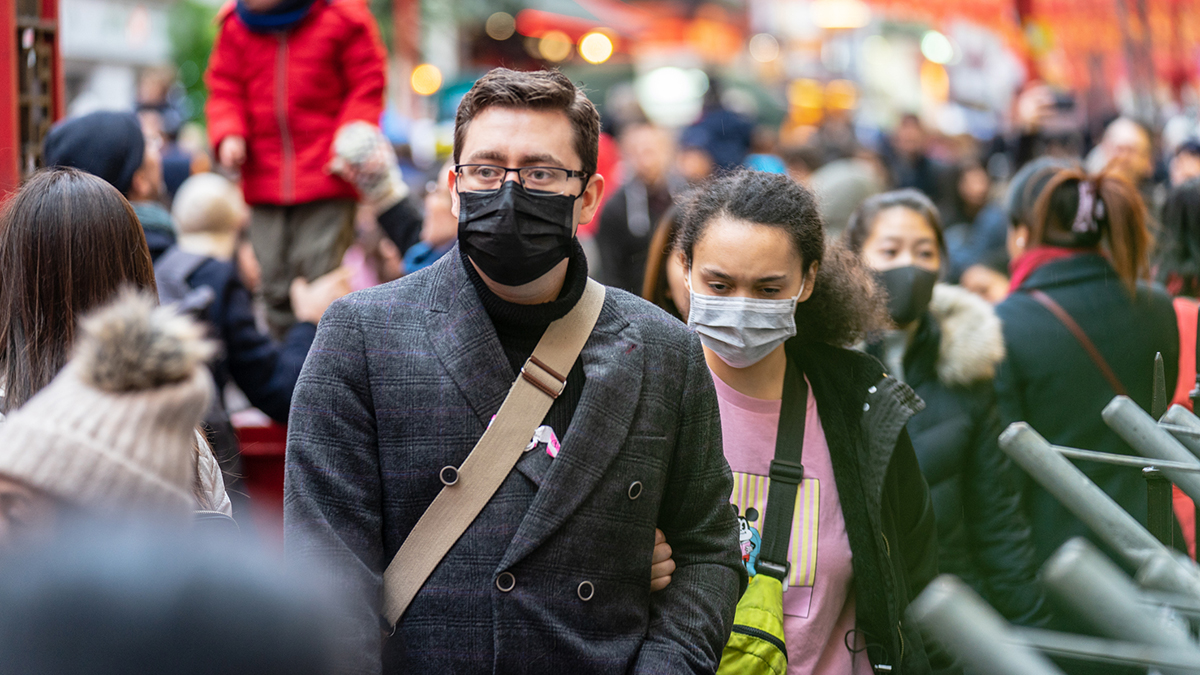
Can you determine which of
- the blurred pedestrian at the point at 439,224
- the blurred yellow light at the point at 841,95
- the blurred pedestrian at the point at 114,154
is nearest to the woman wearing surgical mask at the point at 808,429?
the blurred pedestrian at the point at 439,224

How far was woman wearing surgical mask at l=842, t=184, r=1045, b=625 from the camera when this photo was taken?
3.85 metres

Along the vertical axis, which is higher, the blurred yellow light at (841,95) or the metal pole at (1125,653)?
the blurred yellow light at (841,95)

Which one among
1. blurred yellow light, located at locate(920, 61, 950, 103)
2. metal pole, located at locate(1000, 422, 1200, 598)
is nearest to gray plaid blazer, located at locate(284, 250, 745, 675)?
metal pole, located at locate(1000, 422, 1200, 598)

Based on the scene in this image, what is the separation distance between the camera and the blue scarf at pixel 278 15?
18.7 feet

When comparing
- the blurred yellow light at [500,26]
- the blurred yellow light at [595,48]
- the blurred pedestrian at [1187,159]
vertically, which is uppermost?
the blurred yellow light at [500,26]

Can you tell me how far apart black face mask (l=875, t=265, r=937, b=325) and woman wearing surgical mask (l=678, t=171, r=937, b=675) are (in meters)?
0.75

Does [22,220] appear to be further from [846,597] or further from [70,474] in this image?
[846,597]

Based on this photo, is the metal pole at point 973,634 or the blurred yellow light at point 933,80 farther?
the blurred yellow light at point 933,80

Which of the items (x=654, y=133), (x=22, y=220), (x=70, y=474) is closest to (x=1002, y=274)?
(x=654, y=133)

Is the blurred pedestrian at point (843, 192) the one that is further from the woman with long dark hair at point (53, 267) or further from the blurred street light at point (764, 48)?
the blurred street light at point (764, 48)

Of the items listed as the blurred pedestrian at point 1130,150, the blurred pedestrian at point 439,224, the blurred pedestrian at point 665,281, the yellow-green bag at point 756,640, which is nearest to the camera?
the yellow-green bag at point 756,640

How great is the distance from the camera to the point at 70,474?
1547 millimetres

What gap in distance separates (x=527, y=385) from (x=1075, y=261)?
2.82 meters

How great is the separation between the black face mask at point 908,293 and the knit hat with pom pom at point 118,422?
116 inches
